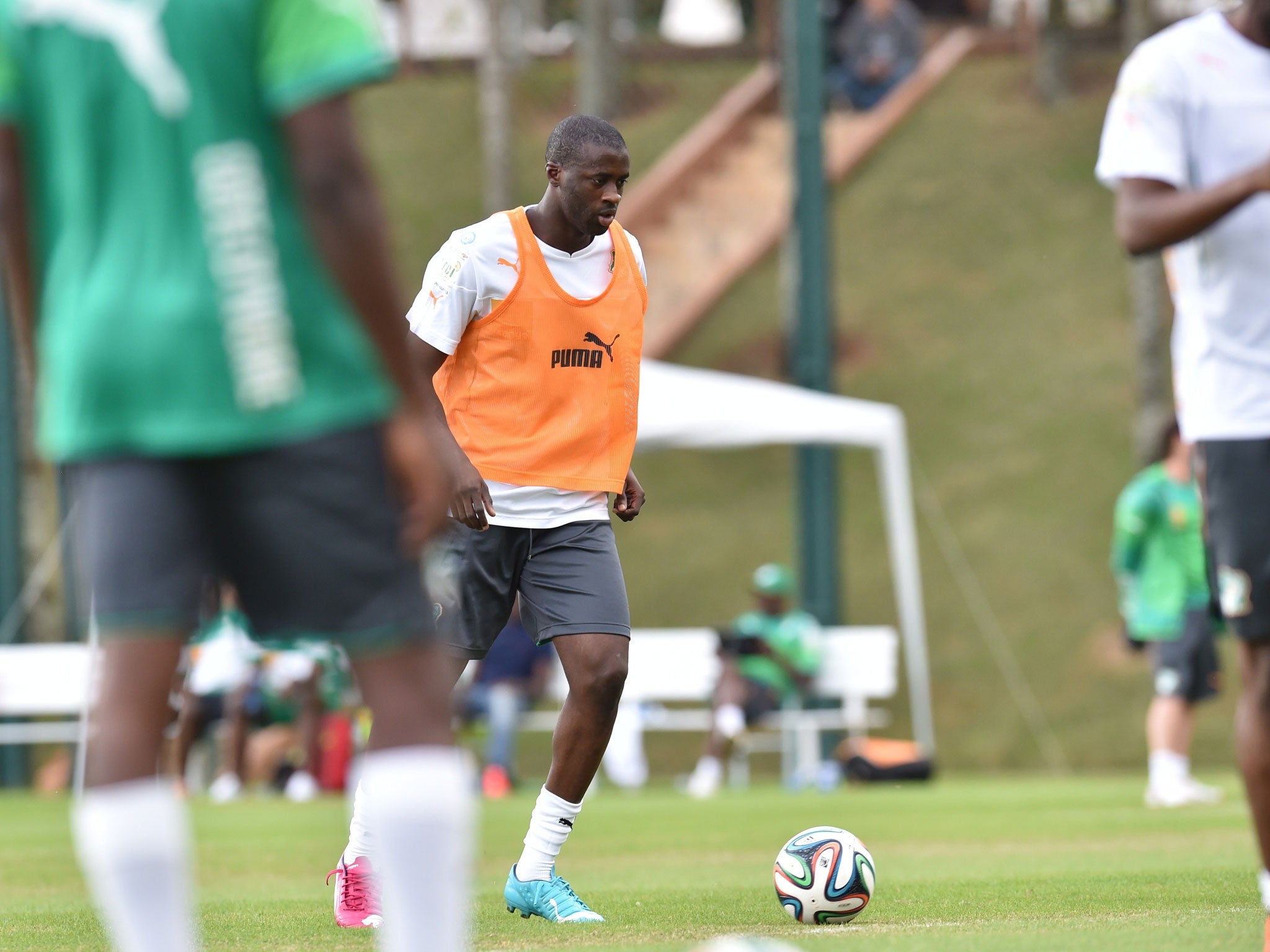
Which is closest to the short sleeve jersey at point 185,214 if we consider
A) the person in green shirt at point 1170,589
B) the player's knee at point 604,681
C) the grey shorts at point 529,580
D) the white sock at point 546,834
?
the player's knee at point 604,681

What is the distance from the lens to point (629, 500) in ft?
21.3

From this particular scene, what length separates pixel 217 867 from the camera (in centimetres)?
868

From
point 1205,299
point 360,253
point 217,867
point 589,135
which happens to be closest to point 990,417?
point 217,867

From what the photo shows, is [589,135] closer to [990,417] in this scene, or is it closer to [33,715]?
[33,715]

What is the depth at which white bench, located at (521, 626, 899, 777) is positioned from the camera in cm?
1630

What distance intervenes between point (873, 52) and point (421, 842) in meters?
25.1

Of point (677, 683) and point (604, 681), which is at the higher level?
point (604, 681)

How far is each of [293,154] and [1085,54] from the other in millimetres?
27563

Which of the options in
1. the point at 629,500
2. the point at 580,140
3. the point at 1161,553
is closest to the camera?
the point at 580,140

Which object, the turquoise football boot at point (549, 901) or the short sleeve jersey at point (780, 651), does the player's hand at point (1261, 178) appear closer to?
the turquoise football boot at point (549, 901)

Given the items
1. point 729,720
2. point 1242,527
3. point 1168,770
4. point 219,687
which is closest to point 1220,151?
point 1242,527

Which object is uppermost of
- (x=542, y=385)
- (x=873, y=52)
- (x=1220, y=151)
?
(x=873, y=52)

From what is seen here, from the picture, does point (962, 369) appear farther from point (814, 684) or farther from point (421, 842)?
point (421, 842)

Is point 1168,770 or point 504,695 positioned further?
point 504,695
